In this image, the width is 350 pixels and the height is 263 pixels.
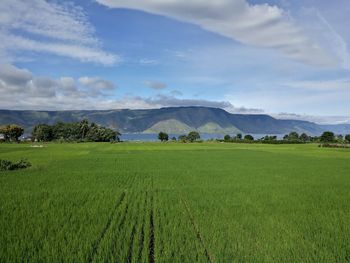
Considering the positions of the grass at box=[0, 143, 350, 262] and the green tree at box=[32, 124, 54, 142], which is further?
the green tree at box=[32, 124, 54, 142]

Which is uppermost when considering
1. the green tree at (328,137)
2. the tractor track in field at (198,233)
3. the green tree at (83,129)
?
the green tree at (328,137)

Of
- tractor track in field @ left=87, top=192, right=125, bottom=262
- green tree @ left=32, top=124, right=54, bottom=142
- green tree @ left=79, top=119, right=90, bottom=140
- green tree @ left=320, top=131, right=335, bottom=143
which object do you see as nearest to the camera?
tractor track in field @ left=87, top=192, right=125, bottom=262

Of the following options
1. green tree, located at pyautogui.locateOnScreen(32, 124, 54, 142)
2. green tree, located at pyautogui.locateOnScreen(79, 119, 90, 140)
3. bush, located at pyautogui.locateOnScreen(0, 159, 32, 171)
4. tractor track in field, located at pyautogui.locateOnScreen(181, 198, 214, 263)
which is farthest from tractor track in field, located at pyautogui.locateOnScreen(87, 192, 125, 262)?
green tree, located at pyautogui.locateOnScreen(32, 124, 54, 142)

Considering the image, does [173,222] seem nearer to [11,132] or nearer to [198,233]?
[198,233]

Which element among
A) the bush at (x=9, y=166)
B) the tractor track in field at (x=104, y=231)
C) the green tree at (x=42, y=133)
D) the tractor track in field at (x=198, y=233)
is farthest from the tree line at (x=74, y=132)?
the tractor track in field at (x=198, y=233)

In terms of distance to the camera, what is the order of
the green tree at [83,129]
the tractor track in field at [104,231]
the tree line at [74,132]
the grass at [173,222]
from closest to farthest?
the tractor track in field at [104,231]
the grass at [173,222]
the tree line at [74,132]
the green tree at [83,129]

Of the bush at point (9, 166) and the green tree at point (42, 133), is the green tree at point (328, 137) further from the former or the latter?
the bush at point (9, 166)

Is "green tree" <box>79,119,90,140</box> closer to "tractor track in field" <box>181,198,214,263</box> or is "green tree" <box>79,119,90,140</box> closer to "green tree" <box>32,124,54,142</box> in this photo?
"green tree" <box>32,124,54,142</box>

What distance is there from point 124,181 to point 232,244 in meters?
11.2

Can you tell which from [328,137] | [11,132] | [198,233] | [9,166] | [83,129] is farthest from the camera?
[83,129]

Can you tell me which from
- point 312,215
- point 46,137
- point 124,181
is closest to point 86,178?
point 124,181

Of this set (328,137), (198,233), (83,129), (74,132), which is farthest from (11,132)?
(198,233)

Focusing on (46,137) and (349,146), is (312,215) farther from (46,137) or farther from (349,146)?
(46,137)

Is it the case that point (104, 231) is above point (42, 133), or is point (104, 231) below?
above
